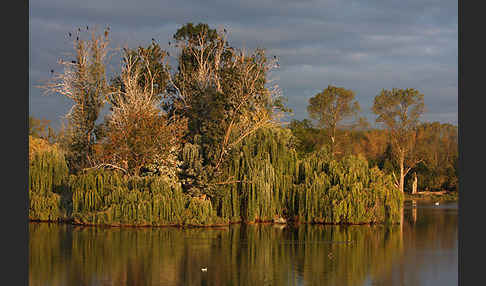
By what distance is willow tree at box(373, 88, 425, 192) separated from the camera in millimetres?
68194

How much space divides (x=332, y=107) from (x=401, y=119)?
30.4ft

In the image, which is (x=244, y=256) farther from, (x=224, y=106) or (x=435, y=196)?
(x=435, y=196)

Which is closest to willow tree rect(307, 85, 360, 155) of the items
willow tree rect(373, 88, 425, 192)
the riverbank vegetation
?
willow tree rect(373, 88, 425, 192)

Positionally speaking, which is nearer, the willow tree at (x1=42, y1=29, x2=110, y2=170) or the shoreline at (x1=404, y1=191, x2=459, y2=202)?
the willow tree at (x1=42, y1=29, x2=110, y2=170)

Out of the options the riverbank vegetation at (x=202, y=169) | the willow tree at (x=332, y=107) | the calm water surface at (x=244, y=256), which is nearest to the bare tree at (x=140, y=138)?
the riverbank vegetation at (x=202, y=169)

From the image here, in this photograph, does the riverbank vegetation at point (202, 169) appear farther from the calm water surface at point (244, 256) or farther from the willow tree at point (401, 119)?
→ the willow tree at point (401, 119)

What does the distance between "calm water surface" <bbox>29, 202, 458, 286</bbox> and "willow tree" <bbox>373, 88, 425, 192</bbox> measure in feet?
128

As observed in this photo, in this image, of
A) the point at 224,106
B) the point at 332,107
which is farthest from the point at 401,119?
the point at 224,106

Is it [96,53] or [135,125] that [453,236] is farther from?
[96,53]

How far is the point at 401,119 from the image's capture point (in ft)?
230

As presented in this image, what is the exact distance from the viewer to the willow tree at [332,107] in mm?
66562

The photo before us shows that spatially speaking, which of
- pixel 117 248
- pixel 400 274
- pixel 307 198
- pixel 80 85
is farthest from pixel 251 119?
pixel 400 274

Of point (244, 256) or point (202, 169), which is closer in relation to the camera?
point (244, 256)

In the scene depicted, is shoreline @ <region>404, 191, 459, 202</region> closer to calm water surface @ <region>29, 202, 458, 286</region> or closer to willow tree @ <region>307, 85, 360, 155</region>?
willow tree @ <region>307, 85, 360, 155</region>
